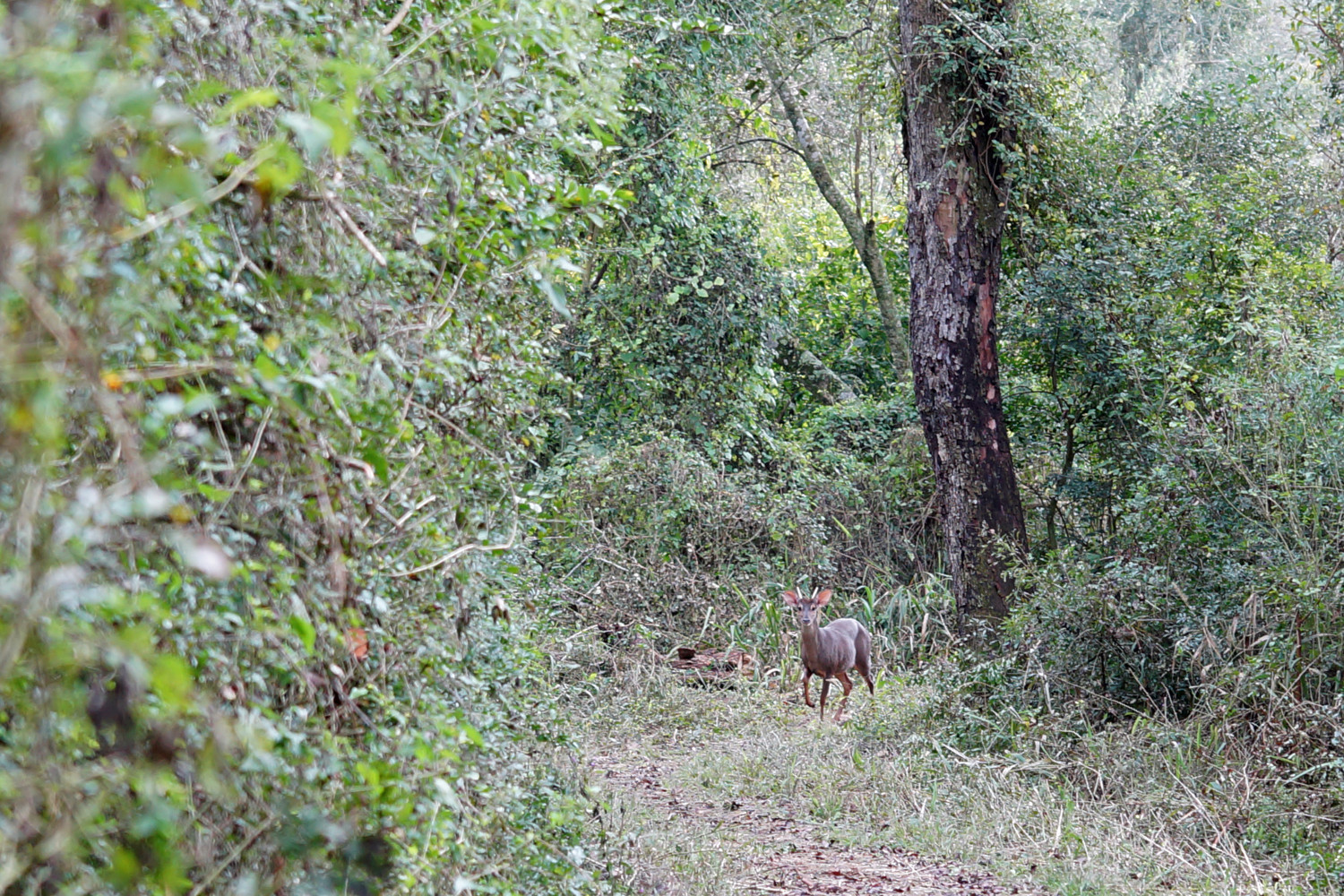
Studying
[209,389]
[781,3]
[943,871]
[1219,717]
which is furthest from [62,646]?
[781,3]

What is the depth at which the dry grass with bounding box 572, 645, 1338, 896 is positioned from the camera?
5719 mm

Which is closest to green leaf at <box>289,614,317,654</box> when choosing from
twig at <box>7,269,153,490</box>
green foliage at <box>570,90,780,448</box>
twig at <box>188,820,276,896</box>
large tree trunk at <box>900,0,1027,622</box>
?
twig at <box>188,820,276,896</box>

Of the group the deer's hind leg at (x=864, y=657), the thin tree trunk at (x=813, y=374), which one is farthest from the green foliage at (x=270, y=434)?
the thin tree trunk at (x=813, y=374)

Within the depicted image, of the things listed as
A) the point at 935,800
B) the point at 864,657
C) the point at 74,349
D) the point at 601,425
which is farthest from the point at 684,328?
the point at 74,349

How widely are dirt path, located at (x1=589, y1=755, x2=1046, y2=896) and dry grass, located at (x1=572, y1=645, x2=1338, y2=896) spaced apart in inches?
2.3

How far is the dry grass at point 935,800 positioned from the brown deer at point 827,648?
0.38 meters

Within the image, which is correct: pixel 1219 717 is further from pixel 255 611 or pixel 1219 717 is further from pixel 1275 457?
pixel 255 611

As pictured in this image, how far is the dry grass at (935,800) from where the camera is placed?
5719 millimetres

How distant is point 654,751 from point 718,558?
360 cm

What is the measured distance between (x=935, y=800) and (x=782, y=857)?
1.15 metres

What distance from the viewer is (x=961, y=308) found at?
1027cm

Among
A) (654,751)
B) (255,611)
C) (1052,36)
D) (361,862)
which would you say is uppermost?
(1052,36)

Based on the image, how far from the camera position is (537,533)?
461 cm

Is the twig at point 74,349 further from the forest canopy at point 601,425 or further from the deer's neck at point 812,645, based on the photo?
the deer's neck at point 812,645
